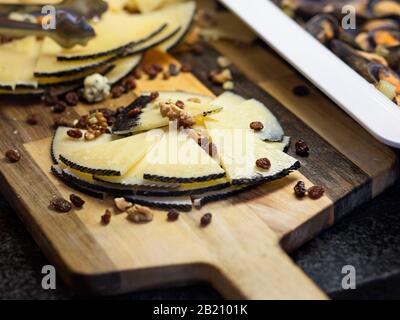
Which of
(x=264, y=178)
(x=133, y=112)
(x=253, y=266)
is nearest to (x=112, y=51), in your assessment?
(x=133, y=112)

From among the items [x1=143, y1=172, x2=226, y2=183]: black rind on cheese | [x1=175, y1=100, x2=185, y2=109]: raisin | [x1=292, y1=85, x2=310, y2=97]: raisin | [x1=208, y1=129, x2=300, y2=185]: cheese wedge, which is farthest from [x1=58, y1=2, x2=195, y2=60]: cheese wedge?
[x1=143, y1=172, x2=226, y2=183]: black rind on cheese

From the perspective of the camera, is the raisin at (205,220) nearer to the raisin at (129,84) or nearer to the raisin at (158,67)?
the raisin at (129,84)

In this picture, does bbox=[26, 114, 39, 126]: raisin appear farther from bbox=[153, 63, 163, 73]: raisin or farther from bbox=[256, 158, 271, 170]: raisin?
bbox=[256, 158, 271, 170]: raisin

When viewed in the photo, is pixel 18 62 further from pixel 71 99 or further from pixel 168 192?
pixel 168 192

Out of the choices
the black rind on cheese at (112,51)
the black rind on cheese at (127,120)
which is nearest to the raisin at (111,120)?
the black rind on cheese at (127,120)

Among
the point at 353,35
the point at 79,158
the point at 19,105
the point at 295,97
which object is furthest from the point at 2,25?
the point at 353,35

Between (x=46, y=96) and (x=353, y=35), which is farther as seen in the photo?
(x=353, y=35)
